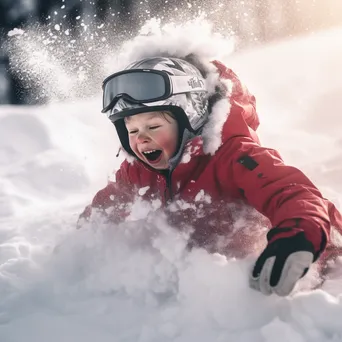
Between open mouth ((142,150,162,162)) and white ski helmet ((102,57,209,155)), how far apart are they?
0.48ft

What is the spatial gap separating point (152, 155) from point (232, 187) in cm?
40

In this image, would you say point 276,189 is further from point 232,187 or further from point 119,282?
point 119,282

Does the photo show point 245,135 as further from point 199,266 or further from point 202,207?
point 199,266

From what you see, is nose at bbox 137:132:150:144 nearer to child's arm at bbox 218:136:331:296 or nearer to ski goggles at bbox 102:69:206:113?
ski goggles at bbox 102:69:206:113

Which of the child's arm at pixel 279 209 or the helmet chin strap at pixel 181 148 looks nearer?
the child's arm at pixel 279 209

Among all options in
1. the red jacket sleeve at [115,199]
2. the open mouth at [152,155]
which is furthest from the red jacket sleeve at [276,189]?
the red jacket sleeve at [115,199]

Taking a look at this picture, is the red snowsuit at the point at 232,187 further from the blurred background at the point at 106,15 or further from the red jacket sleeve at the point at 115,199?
the blurred background at the point at 106,15

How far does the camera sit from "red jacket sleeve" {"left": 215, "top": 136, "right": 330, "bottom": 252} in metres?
1.32

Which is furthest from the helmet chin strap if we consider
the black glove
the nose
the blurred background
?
the blurred background

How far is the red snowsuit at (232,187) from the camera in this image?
1613 mm

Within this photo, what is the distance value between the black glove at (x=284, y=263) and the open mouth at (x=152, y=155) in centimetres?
83

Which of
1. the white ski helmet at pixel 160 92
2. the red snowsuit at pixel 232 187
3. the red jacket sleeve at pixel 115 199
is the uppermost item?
the white ski helmet at pixel 160 92

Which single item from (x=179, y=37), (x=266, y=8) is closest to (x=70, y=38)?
(x=266, y=8)

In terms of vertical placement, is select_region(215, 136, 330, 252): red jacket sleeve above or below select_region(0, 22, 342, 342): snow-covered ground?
above
